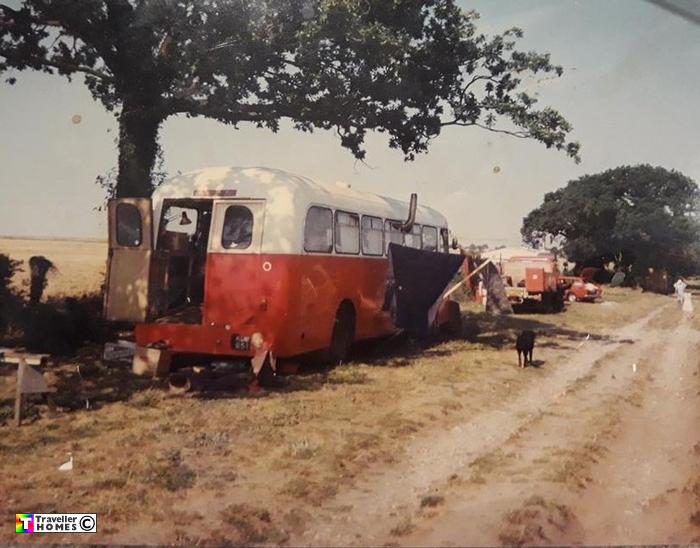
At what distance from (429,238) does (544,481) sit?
755cm

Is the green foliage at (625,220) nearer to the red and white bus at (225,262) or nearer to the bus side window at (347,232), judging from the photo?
the bus side window at (347,232)

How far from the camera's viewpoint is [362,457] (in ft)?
17.5

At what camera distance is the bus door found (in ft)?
25.6

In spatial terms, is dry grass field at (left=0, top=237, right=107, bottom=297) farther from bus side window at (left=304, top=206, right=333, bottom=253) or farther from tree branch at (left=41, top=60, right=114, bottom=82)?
bus side window at (left=304, top=206, right=333, bottom=253)

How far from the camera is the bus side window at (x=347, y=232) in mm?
9102

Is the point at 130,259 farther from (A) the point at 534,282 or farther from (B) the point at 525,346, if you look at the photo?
(A) the point at 534,282

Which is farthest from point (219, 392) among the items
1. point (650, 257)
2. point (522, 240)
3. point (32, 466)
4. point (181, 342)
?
point (650, 257)

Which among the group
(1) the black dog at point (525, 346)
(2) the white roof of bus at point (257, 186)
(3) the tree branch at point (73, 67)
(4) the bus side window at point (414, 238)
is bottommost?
(1) the black dog at point (525, 346)

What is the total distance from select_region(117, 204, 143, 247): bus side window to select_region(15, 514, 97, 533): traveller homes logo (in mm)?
4314

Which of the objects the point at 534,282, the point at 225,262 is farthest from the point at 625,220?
the point at 534,282

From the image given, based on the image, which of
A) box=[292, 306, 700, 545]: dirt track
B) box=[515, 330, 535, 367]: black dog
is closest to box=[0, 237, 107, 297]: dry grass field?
box=[292, 306, 700, 545]: dirt track

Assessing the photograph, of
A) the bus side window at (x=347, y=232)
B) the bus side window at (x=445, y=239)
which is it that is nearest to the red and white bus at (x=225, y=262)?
the bus side window at (x=347, y=232)

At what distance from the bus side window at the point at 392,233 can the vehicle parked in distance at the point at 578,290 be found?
9368mm

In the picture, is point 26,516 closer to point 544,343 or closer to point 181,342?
point 181,342
